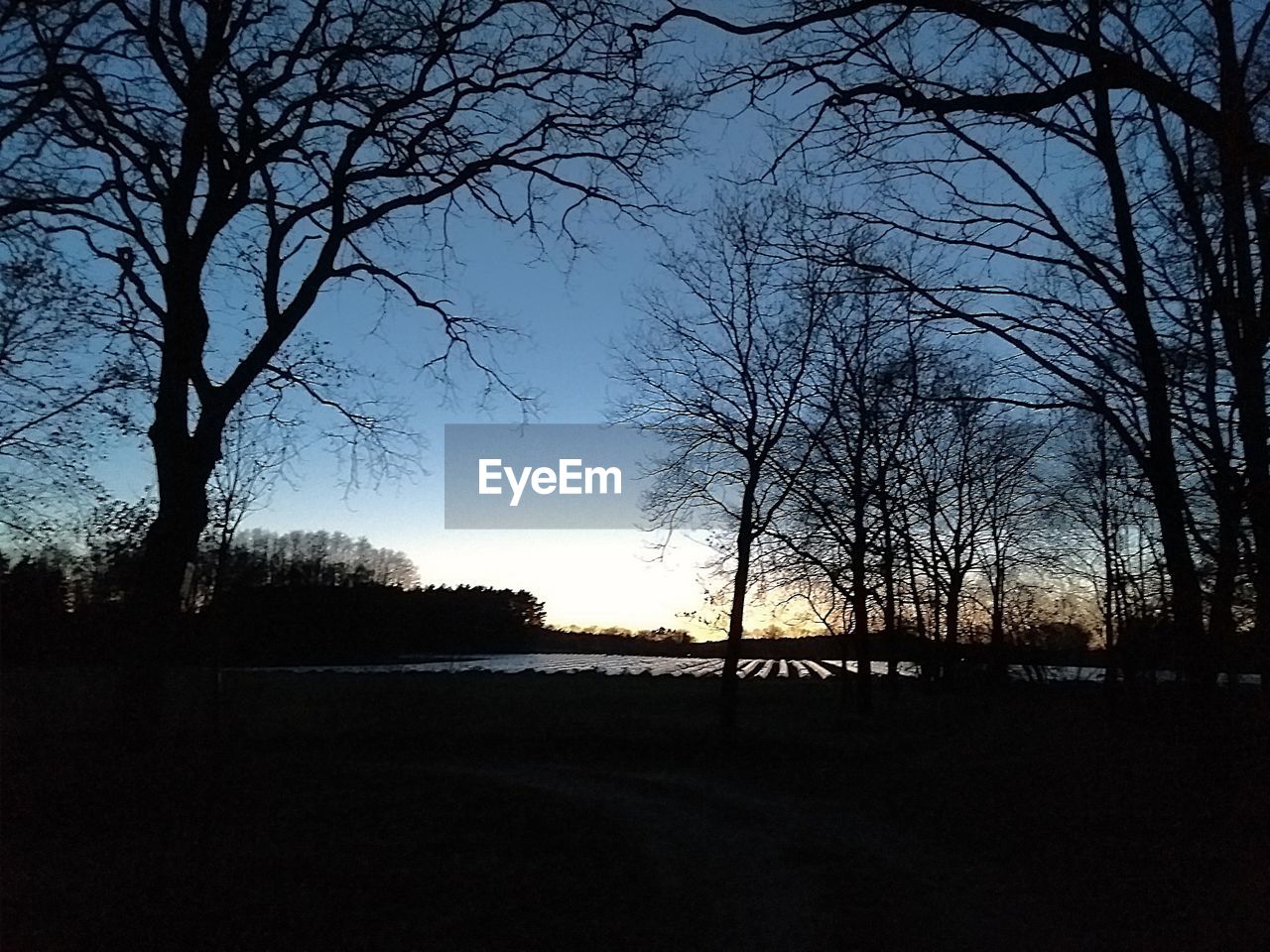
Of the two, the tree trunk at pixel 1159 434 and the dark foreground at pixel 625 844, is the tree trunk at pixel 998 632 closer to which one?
the dark foreground at pixel 625 844

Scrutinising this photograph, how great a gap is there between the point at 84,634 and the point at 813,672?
5702 centimetres

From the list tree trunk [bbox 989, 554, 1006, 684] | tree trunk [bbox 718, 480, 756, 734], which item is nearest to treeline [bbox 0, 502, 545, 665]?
tree trunk [bbox 718, 480, 756, 734]

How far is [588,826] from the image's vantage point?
11.1m

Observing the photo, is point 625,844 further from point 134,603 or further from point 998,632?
point 998,632

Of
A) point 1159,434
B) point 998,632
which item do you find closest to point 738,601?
point 998,632

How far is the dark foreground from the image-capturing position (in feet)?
23.8

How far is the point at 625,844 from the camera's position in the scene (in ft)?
34.0

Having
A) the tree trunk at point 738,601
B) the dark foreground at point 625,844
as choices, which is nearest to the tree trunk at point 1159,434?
the dark foreground at point 625,844

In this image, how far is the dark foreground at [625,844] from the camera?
726 centimetres

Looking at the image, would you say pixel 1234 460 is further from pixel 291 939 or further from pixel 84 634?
pixel 84 634

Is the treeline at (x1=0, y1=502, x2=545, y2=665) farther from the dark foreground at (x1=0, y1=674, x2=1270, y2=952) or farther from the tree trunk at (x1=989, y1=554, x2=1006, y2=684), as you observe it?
the tree trunk at (x1=989, y1=554, x2=1006, y2=684)

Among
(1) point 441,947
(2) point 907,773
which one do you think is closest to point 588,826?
(1) point 441,947

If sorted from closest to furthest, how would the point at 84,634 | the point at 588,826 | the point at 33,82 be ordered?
1. the point at 588,826
2. the point at 33,82
3. the point at 84,634

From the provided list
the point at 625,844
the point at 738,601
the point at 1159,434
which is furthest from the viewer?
the point at 738,601
